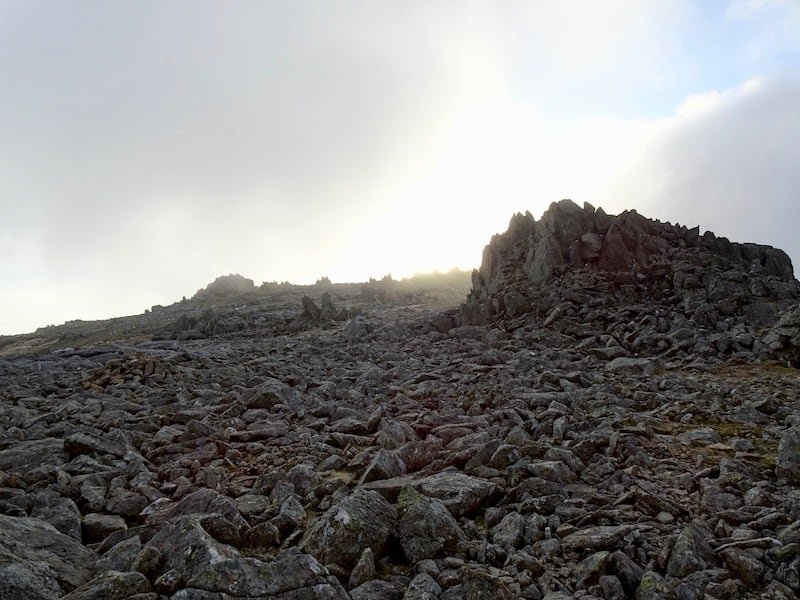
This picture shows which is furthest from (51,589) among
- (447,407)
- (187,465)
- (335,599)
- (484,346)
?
(484,346)

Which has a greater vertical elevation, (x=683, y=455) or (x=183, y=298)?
(x=183, y=298)

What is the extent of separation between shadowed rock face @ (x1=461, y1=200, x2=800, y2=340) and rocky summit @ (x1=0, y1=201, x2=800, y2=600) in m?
0.34

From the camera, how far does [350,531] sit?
6965 mm

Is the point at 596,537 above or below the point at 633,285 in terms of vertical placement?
below

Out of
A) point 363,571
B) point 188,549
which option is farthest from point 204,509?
point 363,571

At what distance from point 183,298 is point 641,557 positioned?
87288mm

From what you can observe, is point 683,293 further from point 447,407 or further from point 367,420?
point 367,420

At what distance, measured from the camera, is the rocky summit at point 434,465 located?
19.7ft

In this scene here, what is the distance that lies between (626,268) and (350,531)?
28949mm

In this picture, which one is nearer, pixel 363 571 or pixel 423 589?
pixel 423 589

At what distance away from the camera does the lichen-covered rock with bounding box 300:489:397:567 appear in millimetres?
6738

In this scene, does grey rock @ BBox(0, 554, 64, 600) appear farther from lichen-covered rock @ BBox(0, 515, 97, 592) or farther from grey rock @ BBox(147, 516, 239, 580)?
grey rock @ BBox(147, 516, 239, 580)

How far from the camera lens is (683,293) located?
26.9 m

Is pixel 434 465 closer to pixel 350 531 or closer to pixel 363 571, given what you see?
pixel 350 531
